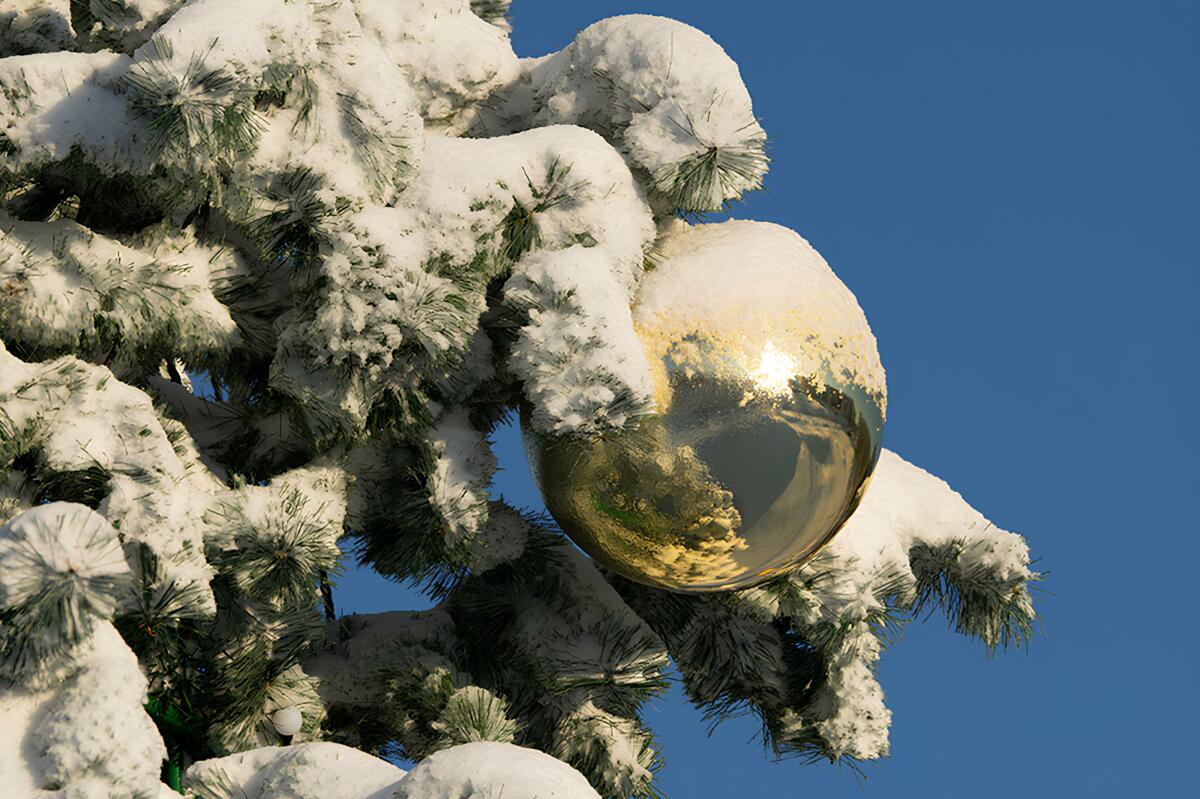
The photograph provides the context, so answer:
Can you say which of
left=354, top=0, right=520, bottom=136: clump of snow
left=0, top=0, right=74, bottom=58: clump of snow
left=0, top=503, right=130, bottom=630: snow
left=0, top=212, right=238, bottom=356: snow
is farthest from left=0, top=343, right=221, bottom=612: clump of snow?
left=0, top=0, right=74, bottom=58: clump of snow

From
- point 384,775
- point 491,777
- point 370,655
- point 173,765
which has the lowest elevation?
point 173,765

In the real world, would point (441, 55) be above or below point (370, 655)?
above

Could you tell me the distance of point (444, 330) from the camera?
16.8 feet

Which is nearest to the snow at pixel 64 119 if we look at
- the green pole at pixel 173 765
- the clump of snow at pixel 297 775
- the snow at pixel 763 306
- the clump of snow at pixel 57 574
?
the clump of snow at pixel 57 574

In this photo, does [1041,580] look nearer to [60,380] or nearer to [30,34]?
[60,380]

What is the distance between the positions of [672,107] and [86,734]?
2352 mm

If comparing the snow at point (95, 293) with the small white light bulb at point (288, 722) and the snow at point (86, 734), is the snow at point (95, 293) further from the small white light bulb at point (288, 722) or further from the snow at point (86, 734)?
the small white light bulb at point (288, 722)

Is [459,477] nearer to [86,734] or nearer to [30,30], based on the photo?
[86,734]

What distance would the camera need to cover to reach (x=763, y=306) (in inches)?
207

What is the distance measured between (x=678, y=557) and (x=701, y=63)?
4.62ft

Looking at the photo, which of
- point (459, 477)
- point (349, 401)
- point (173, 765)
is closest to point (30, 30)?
point (349, 401)

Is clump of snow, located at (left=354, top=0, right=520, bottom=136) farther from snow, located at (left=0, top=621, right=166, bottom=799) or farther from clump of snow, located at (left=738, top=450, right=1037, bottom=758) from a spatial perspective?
snow, located at (left=0, top=621, right=166, bottom=799)

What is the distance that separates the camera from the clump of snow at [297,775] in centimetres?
489

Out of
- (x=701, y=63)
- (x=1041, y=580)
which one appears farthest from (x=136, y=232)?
(x=1041, y=580)
